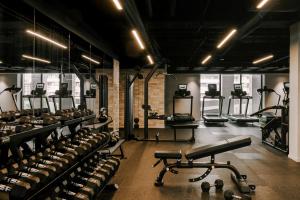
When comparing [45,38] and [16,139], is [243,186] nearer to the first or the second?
[16,139]

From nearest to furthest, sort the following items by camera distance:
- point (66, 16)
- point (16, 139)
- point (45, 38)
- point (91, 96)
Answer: point (16, 139)
point (66, 16)
point (45, 38)
point (91, 96)

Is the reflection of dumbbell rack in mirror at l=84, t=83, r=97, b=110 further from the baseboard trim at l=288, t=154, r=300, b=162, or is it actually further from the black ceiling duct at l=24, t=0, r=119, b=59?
the baseboard trim at l=288, t=154, r=300, b=162

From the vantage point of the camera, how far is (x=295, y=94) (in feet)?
16.5

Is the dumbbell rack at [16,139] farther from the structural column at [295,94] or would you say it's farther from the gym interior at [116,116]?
the structural column at [295,94]

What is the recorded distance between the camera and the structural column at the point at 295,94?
16.2 ft

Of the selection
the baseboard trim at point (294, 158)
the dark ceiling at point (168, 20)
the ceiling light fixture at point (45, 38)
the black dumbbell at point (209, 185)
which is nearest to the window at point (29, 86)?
the ceiling light fixture at point (45, 38)

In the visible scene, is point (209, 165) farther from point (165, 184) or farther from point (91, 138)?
point (91, 138)

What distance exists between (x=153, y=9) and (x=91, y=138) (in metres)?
2.69

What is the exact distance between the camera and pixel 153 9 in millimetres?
4883

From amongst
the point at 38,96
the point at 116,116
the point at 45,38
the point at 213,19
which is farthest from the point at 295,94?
the point at 116,116

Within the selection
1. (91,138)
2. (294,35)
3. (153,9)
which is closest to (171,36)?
(153,9)

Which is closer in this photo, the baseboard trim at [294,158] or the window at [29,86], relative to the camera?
the window at [29,86]

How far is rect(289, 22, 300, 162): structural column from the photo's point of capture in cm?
494

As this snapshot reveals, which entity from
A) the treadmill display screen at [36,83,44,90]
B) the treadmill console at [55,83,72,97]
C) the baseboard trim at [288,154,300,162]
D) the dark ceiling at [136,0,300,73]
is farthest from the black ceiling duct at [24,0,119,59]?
the baseboard trim at [288,154,300,162]
